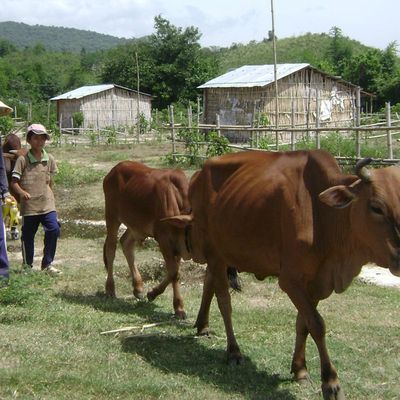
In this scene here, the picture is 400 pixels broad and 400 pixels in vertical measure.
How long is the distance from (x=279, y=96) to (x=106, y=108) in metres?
15.0

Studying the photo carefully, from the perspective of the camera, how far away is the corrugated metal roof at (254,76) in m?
32.8

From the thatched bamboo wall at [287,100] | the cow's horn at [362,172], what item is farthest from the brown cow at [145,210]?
the thatched bamboo wall at [287,100]

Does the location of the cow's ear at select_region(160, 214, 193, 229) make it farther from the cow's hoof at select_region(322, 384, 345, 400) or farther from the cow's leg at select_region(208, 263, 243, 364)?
the cow's hoof at select_region(322, 384, 345, 400)

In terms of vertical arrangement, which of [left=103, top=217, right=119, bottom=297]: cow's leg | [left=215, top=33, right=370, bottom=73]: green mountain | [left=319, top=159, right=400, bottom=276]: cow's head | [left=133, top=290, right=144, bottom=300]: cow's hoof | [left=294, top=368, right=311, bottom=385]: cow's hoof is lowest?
[left=133, top=290, right=144, bottom=300]: cow's hoof

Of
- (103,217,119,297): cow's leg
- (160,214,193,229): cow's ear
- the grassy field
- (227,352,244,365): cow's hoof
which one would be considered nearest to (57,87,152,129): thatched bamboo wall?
(103,217,119,297): cow's leg

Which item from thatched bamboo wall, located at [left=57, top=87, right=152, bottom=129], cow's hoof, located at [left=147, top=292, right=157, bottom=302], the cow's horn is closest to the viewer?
the cow's horn

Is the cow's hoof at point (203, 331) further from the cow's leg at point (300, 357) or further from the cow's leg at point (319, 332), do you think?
the cow's leg at point (319, 332)

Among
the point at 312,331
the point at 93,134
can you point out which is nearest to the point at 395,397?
the point at 312,331

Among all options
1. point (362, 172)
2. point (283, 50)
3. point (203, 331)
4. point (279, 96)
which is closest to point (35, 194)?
point (203, 331)

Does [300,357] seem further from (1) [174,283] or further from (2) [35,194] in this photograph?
(2) [35,194]

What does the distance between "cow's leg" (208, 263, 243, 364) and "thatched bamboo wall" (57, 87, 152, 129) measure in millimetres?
37167

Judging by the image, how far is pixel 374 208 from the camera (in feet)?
13.8

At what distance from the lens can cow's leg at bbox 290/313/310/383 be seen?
15.7 ft

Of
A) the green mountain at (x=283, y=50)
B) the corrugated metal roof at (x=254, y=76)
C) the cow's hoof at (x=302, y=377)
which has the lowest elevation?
the cow's hoof at (x=302, y=377)
